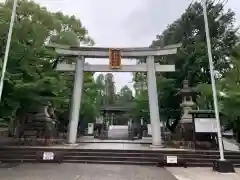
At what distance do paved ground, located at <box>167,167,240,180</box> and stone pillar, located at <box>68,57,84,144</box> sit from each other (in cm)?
691

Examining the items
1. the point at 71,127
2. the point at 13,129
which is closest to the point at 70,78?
the point at 13,129

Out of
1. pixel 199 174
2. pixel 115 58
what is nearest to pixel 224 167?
pixel 199 174

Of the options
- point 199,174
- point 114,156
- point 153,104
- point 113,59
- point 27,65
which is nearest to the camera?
point 199,174

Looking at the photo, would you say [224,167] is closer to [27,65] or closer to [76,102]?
[76,102]

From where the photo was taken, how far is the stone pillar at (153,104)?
650 inches

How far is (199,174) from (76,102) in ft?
29.7

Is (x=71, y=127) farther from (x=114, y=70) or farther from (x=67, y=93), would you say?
(x=67, y=93)

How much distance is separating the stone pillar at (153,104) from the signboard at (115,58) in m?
1.91

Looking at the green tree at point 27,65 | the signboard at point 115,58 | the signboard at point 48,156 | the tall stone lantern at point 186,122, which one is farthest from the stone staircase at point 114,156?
the signboard at point 115,58

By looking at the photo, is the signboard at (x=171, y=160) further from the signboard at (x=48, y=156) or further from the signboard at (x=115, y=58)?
the signboard at (x=115, y=58)

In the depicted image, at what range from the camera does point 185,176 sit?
10078 millimetres

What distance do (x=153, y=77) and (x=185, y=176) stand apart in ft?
27.2

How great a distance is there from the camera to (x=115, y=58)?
17.5 meters

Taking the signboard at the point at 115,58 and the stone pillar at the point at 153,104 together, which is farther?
the signboard at the point at 115,58
